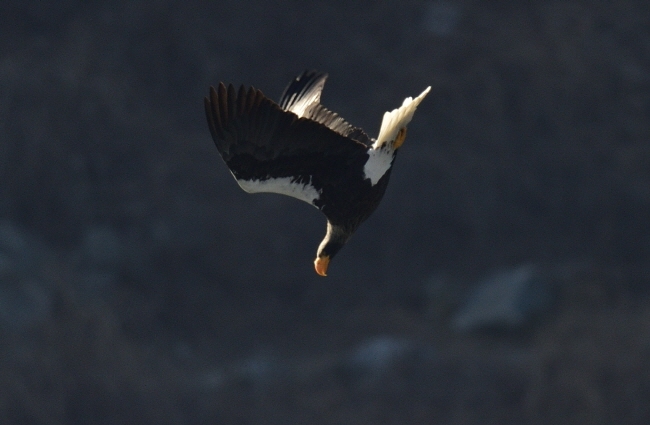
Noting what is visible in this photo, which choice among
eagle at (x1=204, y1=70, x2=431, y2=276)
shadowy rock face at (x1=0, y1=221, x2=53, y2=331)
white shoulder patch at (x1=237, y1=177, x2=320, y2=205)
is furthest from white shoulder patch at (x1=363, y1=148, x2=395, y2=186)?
shadowy rock face at (x1=0, y1=221, x2=53, y2=331)

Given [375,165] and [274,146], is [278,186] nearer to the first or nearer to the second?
[274,146]

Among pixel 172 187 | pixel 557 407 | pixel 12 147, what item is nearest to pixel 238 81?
pixel 172 187

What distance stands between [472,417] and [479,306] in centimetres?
249

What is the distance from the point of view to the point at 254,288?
2727cm

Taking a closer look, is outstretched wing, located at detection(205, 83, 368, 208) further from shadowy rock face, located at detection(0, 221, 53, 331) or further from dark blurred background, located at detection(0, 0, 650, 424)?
shadowy rock face, located at detection(0, 221, 53, 331)

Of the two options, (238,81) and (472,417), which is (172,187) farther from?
(472,417)

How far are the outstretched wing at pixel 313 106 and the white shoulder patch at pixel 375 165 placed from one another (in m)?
0.18

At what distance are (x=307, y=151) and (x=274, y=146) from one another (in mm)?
274

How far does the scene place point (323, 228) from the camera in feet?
88.0

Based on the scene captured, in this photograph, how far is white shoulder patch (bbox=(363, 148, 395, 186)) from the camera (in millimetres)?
11812

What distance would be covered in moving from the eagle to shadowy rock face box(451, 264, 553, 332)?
14.8 metres

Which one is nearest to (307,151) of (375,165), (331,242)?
(375,165)

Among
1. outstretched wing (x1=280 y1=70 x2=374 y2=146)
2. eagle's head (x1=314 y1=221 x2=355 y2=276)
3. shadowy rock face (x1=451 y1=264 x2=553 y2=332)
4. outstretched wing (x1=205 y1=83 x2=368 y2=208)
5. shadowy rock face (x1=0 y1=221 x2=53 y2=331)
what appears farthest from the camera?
shadowy rock face (x1=451 y1=264 x2=553 y2=332)

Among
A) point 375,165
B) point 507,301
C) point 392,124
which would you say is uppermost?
point 507,301
